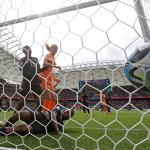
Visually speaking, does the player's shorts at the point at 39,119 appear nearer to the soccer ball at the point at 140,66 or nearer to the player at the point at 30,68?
the player at the point at 30,68

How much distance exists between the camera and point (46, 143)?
8.11 ft

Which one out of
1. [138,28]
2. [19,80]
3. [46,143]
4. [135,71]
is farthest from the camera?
[19,80]

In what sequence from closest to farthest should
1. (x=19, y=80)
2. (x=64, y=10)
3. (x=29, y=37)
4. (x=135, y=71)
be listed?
1. (x=135, y=71)
2. (x=64, y=10)
3. (x=29, y=37)
4. (x=19, y=80)

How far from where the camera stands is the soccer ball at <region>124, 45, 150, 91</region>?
142 cm

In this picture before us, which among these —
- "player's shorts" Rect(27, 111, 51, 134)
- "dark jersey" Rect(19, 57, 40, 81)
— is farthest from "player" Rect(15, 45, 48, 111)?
"player's shorts" Rect(27, 111, 51, 134)

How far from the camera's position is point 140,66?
1.44m

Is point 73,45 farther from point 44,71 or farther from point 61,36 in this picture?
point 44,71

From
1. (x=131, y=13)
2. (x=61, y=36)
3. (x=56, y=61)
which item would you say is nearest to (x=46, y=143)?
(x=56, y=61)

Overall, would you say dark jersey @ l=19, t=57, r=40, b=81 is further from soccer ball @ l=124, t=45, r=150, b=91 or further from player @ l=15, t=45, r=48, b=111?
soccer ball @ l=124, t=45, r=150, b=91

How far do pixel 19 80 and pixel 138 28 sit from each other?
1.54 m

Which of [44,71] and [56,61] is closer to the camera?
[56,61]

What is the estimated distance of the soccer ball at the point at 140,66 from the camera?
1417 millimetres

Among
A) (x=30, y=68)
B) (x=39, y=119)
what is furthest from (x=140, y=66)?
(x=39, y=119)

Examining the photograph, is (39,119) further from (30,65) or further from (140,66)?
(140,66)
